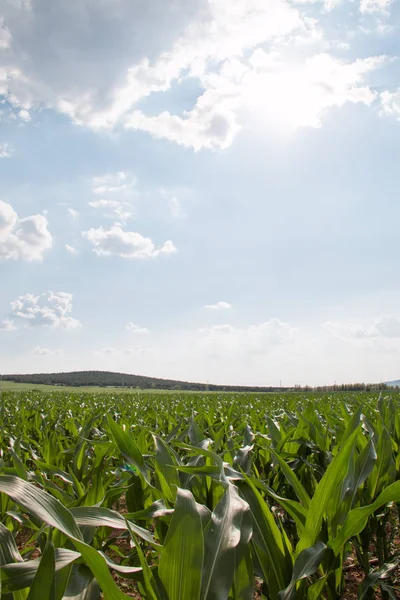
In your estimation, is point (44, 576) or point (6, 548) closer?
point (44, 576)

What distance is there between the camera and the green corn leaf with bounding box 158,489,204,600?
86 cm

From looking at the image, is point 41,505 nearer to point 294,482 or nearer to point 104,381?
point 294,482

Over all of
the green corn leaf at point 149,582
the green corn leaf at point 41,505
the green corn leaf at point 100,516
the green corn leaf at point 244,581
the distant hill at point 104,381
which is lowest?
the distant hill at point 104,381

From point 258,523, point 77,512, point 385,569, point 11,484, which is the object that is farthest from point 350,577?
point 11,484

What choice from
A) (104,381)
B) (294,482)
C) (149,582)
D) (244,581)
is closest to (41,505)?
(149,582)

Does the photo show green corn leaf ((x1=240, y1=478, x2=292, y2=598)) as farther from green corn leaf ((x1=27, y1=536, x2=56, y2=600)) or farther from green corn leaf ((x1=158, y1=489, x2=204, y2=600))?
green corn leaf ((x1=27, y1=536, x2=56, y2=600))

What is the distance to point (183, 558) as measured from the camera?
87 cm

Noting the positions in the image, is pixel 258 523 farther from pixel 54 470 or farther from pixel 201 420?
pixel 201 420

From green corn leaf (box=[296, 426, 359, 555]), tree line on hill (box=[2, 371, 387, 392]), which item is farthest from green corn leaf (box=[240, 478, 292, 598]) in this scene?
tree line on hill (box=[2, 371, 387, 392])

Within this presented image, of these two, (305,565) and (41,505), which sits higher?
(41,505)

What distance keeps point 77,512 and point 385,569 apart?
3.68 ft

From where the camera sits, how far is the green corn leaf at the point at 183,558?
0.86 meters

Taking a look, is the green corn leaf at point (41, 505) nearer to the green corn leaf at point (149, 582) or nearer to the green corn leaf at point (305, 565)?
the green corn leaf at point (149, 582)

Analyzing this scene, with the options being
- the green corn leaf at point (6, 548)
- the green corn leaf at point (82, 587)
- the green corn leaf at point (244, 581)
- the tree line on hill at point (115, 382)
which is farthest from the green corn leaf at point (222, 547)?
the tree line on hill at point (115, 382)
